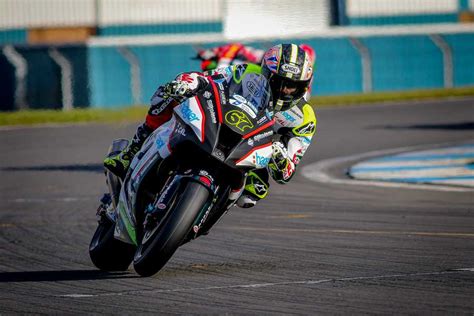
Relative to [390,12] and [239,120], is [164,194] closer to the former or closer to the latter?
[239,120]

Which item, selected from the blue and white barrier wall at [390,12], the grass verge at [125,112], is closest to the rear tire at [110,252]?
the grass verge at [125,112]

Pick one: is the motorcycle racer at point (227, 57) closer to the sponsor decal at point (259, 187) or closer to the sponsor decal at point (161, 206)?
the sponsor decal at point (259, 187)

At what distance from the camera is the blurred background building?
28469mm

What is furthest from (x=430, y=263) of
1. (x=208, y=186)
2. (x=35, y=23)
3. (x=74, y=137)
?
(x=35, y=23)

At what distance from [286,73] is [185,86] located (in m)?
0.65

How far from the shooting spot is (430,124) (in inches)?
926

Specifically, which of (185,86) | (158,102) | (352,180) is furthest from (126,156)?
(352,180)

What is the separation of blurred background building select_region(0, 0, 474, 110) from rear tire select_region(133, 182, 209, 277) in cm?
2087

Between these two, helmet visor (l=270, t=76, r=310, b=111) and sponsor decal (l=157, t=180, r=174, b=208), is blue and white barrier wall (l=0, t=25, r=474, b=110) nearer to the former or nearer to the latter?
helmet visor (l=270, t=76, r=310, b=111)

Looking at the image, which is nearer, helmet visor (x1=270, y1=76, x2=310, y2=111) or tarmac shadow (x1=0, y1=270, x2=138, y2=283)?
helmet visor (x1=270, y1=76, x2=310, y2=111)

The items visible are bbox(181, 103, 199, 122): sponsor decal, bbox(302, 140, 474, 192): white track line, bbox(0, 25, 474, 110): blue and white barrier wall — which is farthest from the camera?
bbox(0, 25, 474, 110): blue and white barrier wall

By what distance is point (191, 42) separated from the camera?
30.3 m

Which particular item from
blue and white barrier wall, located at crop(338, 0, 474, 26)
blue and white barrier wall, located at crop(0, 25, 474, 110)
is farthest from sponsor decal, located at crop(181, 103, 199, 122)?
blue and white barrier wall, located at crop(338, 0, 474, 26)

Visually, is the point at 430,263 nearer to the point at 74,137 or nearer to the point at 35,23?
the point at 74,137
